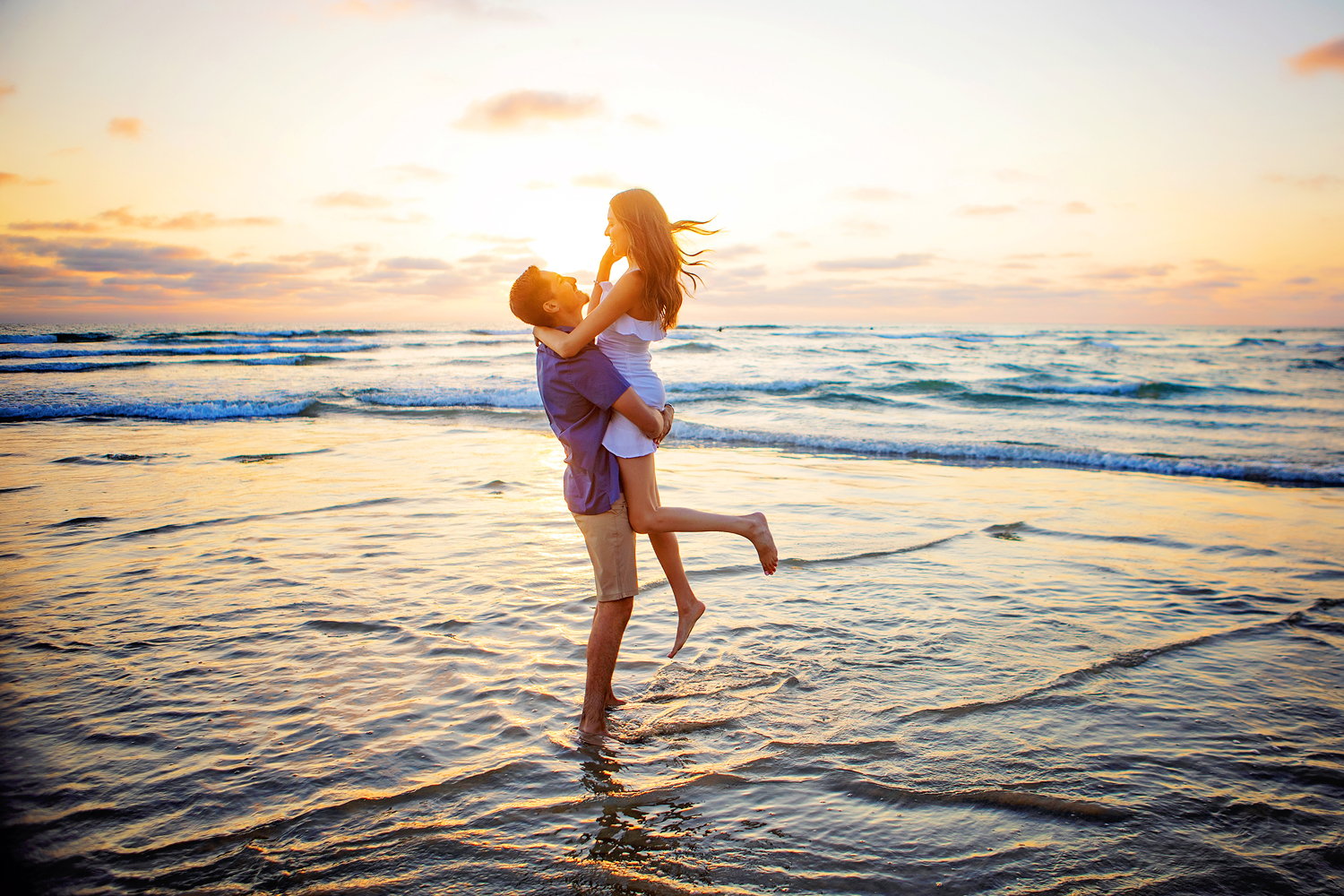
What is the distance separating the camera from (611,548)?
3.17 meters

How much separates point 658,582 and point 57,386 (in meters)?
20.6

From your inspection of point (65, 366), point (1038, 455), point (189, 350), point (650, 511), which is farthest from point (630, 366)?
point (189, 350)

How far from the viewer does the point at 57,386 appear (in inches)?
734

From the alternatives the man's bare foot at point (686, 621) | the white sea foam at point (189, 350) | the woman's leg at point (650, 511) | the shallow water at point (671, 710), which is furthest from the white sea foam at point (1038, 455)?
the white sea foam at point (189, 350)

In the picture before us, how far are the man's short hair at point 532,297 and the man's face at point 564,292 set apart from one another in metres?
0.02

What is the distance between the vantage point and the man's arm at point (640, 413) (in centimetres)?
302

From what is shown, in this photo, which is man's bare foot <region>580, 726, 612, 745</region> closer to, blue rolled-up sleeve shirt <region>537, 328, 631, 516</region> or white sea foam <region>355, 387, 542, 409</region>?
blue rolled-up sleeve shirt <region>537, 328, 631, 516</region>

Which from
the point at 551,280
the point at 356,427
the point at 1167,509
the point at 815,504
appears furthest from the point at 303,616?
the point at 356,427

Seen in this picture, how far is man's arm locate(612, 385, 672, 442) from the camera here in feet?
9.91

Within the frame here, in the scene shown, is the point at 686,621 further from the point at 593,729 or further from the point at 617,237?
the point at 617,237

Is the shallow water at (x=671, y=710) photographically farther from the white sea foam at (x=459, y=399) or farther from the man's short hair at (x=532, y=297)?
the white sea foam at (x=459, y=399)

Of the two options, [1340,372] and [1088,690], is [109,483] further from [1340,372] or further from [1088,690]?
[1340,372]

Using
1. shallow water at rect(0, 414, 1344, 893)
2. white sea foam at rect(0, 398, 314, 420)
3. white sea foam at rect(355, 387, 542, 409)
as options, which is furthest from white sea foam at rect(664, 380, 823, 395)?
shallow water at rect(0, 414, 1344, 893)

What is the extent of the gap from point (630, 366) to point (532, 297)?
50 centimetres
